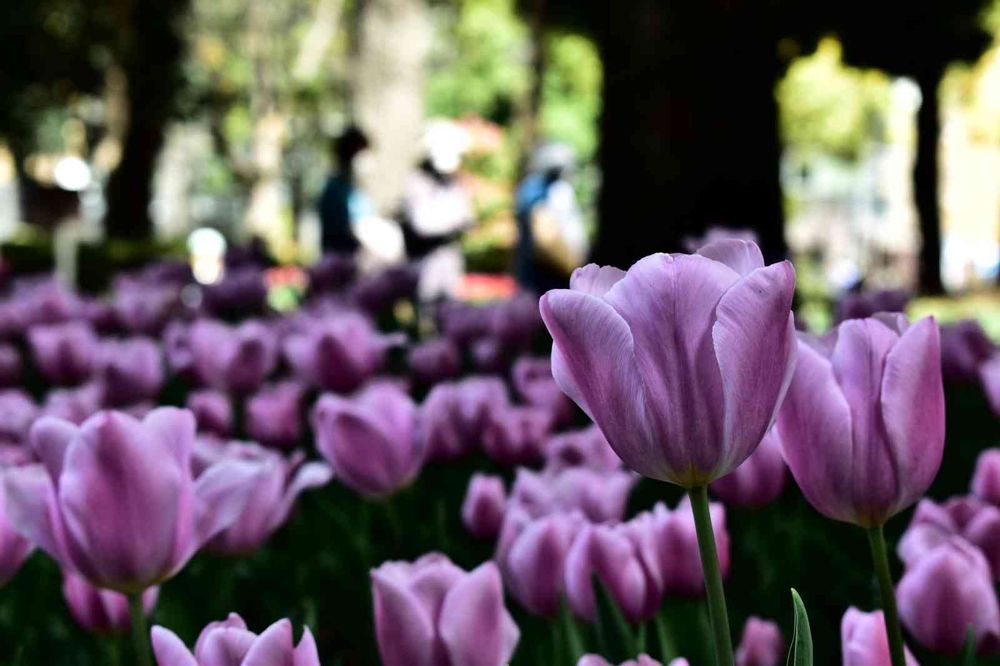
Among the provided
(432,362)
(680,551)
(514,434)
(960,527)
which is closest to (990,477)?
(960,527)

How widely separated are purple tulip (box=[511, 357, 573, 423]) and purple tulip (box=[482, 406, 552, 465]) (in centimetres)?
13

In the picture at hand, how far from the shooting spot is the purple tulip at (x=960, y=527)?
1.30m

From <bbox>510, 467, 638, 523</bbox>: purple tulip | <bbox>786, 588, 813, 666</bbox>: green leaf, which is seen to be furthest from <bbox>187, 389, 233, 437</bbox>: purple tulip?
<bbox>786, 588, 813, 666</bbox>: green leaf

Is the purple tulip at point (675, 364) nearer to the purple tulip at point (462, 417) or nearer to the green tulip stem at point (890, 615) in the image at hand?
the green tulip stem at point (890, 615)

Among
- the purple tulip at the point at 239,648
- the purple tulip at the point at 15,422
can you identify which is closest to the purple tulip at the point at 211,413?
the purple tulip at the point at 15,422

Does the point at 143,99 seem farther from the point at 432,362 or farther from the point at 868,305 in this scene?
the point at 868,305

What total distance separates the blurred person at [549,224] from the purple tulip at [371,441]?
22.7ft

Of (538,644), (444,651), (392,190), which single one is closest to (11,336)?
(538,644)

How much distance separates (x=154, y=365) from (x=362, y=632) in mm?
1159

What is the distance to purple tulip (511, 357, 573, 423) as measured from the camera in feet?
7.92

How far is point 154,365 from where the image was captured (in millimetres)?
2621

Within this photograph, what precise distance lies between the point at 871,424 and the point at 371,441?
86 centimetres

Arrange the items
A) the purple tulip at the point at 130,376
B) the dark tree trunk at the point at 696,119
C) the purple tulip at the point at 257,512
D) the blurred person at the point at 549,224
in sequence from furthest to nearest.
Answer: the blurred person at the point at 549,224, the dark tree trunk at the point at 696,119, the purple tulip at the point at 130,376, the purple tulip at the point at 257,512

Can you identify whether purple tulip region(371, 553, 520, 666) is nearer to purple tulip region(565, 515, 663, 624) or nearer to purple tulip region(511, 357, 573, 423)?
purple tulip region(565, 515, 663, 624)
